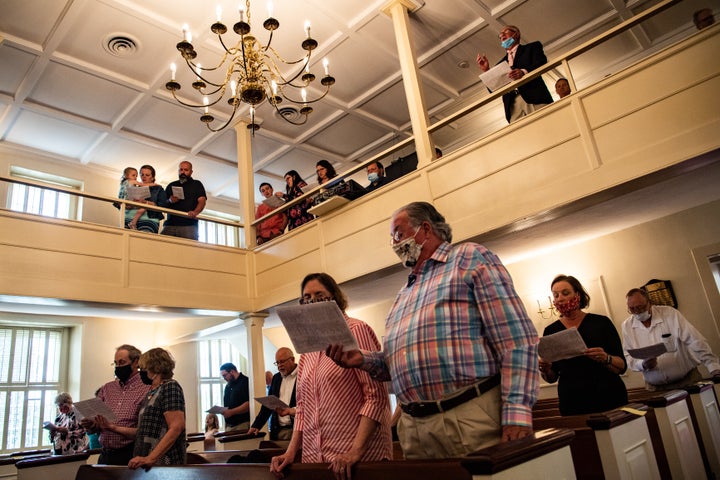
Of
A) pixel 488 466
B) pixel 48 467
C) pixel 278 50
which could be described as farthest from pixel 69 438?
pixel 488 466

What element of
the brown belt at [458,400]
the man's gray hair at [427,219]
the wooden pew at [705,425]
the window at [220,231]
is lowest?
the wooden pew at [705,425]

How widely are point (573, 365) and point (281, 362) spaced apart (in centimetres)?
313

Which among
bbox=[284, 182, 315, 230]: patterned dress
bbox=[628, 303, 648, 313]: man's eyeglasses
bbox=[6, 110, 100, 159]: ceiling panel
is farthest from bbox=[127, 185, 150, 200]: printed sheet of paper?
bbox=[628, 303, 648, 313]: man's eyeglasses

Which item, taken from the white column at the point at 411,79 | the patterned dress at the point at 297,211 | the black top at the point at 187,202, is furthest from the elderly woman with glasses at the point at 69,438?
the white column at the point at 411,79

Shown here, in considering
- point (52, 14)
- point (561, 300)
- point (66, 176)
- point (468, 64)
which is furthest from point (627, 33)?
point (66, 176)

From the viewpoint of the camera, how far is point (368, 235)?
6.73 m

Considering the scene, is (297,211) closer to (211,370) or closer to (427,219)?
(211,370)

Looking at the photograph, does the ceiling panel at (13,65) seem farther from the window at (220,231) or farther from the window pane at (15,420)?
the window pane at (15,420)

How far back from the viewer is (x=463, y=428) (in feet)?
5.74

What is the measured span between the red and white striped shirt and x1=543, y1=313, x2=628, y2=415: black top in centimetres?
130

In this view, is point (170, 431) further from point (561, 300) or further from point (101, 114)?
point (101, 114)

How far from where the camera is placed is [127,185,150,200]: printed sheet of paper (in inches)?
294

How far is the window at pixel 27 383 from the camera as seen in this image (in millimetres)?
9039

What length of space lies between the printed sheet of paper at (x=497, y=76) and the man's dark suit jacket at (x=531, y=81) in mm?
104
